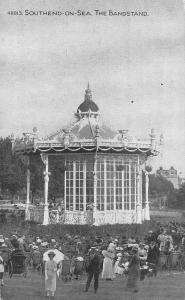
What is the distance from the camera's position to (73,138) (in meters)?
25.7

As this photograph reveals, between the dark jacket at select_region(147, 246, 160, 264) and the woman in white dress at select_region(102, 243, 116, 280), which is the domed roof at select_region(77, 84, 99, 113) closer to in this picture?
the dark jacket at select_region(147, 246, 160, 264)

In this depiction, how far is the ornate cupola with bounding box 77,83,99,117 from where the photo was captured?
28.8 m

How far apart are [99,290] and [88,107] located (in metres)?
15.7

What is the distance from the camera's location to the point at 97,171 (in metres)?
26.0

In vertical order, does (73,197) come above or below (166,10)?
below

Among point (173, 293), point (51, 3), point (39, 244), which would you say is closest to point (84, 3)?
point (51, 3)

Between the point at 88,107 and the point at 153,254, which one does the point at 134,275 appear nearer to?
the point at 153,254

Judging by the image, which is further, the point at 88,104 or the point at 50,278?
the point at 88,104

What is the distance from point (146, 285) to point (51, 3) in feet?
30.3

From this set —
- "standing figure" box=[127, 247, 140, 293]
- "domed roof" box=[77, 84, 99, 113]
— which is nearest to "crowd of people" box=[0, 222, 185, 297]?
"standing figure" box=[127, 247, 140, 293]

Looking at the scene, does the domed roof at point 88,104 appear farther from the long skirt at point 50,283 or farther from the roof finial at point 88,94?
the long skirt at point 50,283

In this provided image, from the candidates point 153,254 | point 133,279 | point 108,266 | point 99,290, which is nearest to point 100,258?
point 108,266

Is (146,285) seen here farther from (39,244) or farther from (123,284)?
(39,244)

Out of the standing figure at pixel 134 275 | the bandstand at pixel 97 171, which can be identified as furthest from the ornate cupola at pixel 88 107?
the standing figure at pixel 134 275
